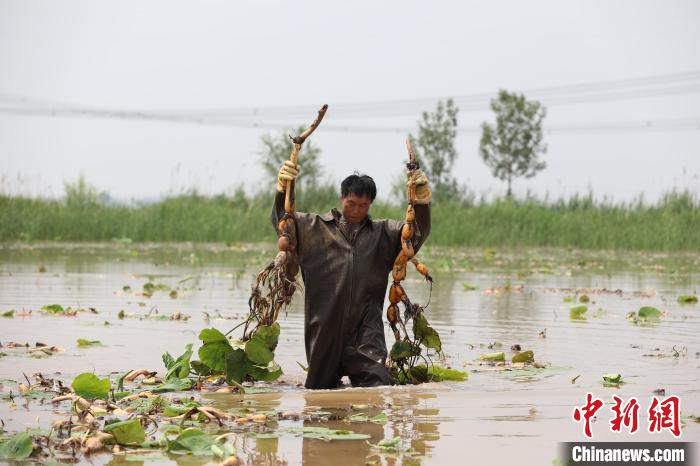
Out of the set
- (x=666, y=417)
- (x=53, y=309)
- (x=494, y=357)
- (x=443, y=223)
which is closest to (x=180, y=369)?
(x=494, y=357)

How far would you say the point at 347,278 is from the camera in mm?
6957

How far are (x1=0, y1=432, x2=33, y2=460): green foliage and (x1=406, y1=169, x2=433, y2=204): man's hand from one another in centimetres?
297

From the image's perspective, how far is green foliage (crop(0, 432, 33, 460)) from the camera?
4938 millimetres

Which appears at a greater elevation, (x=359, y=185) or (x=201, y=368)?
(x=359, y=185)

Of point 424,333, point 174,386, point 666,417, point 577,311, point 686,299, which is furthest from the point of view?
point 686,299

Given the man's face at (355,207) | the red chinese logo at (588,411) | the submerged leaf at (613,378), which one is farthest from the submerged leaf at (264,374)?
the submerged leaf at (613,378)

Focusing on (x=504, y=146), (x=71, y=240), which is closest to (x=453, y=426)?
(x=71, y=240)

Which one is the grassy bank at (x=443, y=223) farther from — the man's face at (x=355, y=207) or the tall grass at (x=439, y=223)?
the man's face at (x=355, y=207)

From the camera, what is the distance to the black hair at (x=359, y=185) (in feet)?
23.0

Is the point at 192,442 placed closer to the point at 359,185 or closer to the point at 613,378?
the point at 359,185

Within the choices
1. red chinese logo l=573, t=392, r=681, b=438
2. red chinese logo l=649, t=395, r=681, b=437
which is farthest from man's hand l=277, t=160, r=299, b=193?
red chinese logo l=649, t=395, r=681, b=437

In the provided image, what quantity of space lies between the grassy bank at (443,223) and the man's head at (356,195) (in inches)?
754

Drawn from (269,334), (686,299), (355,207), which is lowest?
(269,334)

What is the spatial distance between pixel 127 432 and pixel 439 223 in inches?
866
